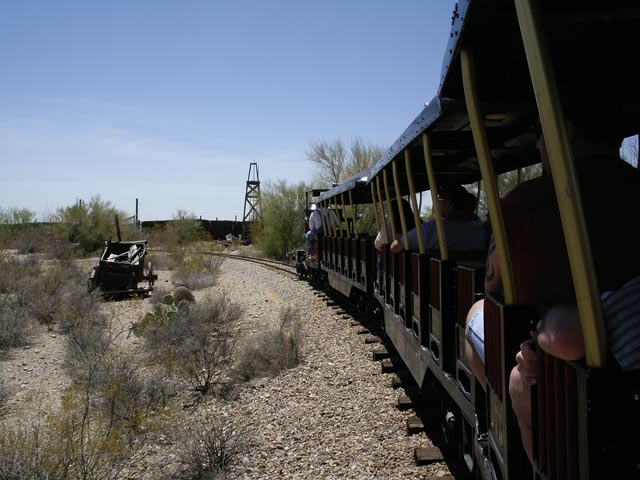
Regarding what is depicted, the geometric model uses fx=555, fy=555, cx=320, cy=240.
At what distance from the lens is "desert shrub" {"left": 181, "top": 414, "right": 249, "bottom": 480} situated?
4.70 m

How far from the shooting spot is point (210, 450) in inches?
189

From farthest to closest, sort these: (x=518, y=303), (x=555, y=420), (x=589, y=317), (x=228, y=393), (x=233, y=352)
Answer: (x=233, y=352), (x=228, y=393), (x=518, y=303), (x=555, y=420), (x=589, y=317)

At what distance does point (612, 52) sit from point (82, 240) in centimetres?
3532

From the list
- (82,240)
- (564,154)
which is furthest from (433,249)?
(82,240)

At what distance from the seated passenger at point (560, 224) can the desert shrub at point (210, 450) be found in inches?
127

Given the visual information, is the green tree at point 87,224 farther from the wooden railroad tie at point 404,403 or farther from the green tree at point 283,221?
the wooden railroad tie at point 404,403

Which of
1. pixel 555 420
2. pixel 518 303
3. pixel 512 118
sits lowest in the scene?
pixel 555 420

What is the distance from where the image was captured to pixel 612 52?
2.59 metres

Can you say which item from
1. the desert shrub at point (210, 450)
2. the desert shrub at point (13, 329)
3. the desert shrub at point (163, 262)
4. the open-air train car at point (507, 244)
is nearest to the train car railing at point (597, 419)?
the open-air train car at point (507, 244)

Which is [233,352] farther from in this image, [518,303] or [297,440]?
[518,303]

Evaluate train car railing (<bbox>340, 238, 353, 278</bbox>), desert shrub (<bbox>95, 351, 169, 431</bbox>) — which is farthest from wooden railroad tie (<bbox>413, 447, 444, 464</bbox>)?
train car railing (<bbox>340, 238, 353, 278</bbox>)

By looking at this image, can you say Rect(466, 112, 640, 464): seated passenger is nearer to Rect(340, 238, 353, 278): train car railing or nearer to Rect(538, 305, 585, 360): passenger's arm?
Rect(538, 305, 585, 360): passenger's arm

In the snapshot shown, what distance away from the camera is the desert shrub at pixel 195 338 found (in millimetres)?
7637

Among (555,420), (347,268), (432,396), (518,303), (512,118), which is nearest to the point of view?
(555,420)
